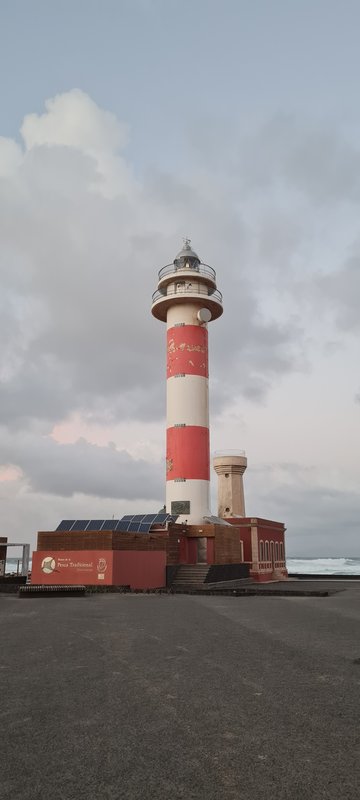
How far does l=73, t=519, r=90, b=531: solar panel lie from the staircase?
652 centimetres

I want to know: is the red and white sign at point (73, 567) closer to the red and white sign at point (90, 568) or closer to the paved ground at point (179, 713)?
the red and white sign at point (90, 568)

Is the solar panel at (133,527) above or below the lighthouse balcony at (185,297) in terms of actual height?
below

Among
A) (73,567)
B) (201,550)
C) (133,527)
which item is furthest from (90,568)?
(201,550)

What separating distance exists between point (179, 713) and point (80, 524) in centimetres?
2531

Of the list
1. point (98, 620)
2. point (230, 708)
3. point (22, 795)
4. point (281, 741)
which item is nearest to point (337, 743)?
point (281, 741)

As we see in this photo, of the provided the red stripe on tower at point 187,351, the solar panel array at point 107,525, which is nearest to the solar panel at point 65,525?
the solar panel array at point 107,525

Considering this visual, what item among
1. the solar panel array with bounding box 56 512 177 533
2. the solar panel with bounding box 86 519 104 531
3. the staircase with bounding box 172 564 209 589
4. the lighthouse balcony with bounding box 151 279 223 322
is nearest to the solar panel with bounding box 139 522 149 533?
the solar panel array with bounding box 56 512 177 533

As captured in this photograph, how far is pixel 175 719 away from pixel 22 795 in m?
2.37

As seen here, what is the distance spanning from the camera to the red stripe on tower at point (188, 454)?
1495 inches

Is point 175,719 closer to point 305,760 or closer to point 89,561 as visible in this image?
point 305,760

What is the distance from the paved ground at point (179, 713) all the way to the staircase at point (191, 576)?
20.0m

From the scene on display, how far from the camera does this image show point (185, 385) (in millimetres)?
38938

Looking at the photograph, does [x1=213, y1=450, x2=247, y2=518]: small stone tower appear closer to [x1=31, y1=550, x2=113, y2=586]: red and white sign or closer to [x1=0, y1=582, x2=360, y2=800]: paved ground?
[x1=31, y1=550, x2=113, y2=586]: red and white sign

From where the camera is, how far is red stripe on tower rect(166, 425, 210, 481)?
125ft
